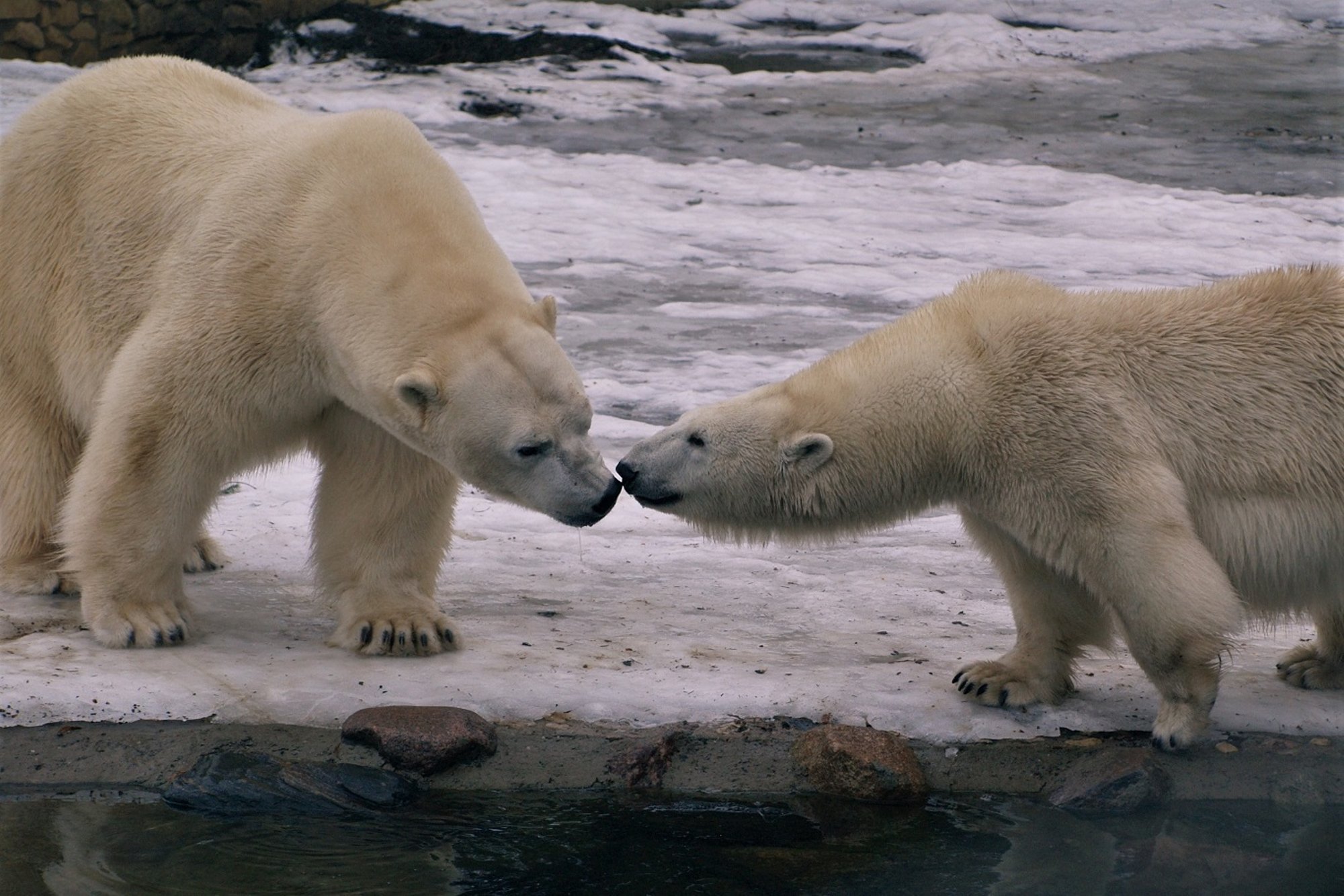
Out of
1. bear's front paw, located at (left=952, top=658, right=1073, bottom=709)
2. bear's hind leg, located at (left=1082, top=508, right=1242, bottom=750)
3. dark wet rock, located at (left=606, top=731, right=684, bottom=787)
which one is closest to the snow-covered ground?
bear's front paw, located at (left=952, top=658, right=1073, bottom=709)

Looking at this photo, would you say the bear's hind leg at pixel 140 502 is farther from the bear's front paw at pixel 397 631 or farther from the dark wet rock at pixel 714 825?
the dark wet rock at pixel 714 825

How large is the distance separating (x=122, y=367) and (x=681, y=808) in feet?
5.82

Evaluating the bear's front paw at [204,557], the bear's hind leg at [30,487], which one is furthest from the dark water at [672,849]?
the bear's front paw at [204,557]

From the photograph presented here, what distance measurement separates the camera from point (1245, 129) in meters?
11.1

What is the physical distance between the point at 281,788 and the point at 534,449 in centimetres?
90

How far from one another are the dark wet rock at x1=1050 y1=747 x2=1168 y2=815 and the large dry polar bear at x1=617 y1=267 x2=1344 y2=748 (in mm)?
128

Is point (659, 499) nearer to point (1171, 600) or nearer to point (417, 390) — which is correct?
point (417, 390)

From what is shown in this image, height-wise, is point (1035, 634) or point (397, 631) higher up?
point (1035, 634)

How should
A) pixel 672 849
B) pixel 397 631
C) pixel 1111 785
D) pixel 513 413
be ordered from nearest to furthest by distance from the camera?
pixel 672 849, pixel 1111 785, pixel 513 413, pixel 397 631

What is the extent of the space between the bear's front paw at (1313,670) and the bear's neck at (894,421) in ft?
3.21

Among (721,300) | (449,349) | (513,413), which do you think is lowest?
(721,300)

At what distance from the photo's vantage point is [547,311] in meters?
3.53

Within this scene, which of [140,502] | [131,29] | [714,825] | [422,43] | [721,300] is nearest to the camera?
[714,825]

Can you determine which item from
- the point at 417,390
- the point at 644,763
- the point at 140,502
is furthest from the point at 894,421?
the point at 140,502
